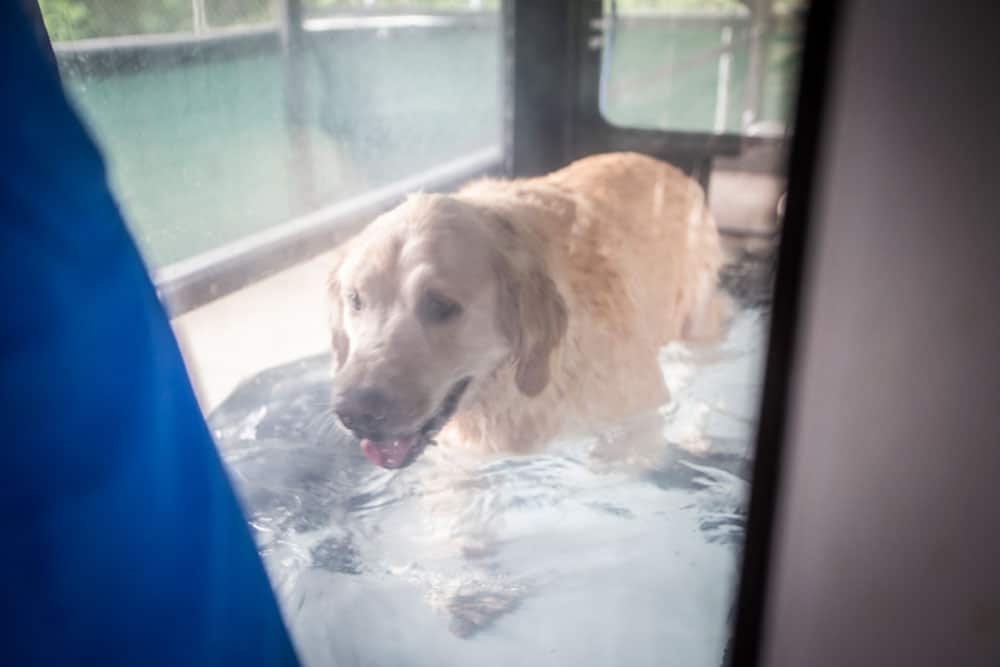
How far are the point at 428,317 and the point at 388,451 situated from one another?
18cm

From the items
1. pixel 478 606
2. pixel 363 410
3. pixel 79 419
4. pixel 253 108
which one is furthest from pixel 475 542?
pixel 253 108

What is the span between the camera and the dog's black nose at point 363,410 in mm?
830

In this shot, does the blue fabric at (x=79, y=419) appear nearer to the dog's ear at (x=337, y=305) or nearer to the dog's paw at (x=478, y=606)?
the dog's ear at (x=337, y=305)

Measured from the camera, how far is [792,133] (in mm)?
519

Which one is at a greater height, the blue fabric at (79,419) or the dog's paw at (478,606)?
the blue fabric at (79,419)

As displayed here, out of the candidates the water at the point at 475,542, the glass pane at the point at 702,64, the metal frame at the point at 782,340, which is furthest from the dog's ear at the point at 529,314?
the metal frame at the point at 782,340

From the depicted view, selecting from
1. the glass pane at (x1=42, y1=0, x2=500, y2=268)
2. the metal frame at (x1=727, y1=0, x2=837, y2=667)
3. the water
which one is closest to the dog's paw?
the water

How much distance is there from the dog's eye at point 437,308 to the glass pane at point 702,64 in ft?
1.04

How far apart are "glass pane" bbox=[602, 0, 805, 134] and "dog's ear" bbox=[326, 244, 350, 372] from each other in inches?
15.1

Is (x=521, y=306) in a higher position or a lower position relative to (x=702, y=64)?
lower

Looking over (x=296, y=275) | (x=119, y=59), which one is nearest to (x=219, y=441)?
(x=296, y=275)

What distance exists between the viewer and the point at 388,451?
2.84 feet

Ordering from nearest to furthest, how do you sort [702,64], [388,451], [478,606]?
[702,64] < [388,451] < [478,606]

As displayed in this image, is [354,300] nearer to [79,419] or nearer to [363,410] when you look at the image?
[363,410]
